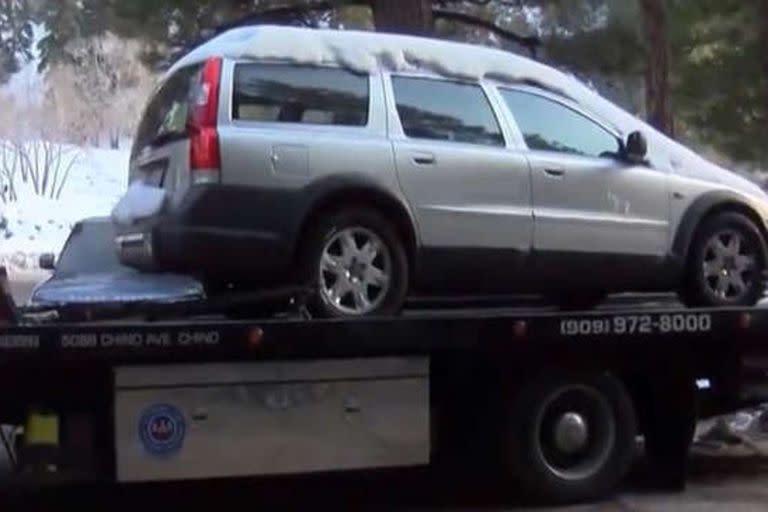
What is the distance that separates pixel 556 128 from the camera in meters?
9.45

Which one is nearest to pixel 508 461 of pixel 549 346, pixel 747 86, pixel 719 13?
pixel 549 346

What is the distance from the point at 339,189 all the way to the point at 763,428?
524cm

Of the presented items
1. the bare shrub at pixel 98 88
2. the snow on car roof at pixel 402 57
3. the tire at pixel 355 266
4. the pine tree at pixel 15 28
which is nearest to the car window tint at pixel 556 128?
the snow on car roof at pixel 402 57

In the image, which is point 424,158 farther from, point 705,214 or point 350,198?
point 705,214

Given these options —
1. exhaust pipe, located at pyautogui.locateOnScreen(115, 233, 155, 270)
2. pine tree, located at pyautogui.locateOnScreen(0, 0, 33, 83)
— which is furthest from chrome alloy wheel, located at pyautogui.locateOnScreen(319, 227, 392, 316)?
pine tree, located at pyautogui.locateOnScreen(0, 0, 33, 83)

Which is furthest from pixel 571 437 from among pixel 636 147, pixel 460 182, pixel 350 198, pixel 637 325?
pixel 350 198

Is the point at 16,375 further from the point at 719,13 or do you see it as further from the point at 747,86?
the point at 747,86

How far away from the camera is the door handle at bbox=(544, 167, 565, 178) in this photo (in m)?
9.20

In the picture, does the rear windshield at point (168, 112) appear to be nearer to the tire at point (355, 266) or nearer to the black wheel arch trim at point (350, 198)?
the black wheel arch trim at point (350, 198)

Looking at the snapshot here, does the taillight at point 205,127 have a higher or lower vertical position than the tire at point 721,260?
higher

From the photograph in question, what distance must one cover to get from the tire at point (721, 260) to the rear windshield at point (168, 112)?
318cm

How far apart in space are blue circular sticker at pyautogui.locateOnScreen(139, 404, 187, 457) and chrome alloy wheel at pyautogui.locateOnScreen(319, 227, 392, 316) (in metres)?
1.02

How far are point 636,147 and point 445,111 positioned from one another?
120cm

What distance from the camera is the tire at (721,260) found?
377 inches
